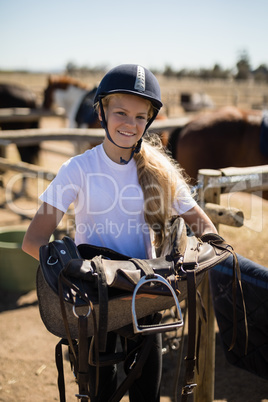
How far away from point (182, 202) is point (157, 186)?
14 centimetres

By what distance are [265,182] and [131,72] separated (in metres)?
1.41

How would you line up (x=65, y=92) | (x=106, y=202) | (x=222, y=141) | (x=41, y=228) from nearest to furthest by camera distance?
(x=41, y=228), (x=106, y=202), (x=222, y=141), (x=65, y=92)

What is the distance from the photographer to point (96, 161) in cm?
147

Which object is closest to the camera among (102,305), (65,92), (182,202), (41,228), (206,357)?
(102,305)

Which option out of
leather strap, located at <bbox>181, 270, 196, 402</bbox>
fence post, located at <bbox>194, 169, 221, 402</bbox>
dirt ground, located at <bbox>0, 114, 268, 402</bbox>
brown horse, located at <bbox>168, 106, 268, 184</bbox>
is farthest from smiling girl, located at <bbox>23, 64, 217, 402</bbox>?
brown horse, located at <bbox>168, 106, 268, 184</bbox>

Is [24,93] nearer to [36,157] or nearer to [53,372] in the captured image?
[36,157]

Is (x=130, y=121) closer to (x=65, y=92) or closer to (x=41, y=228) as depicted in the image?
(x=41, y=228)

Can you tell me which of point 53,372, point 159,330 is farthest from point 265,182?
point 53,372

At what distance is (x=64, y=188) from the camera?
1.37 m

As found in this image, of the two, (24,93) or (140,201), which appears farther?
(24,93)

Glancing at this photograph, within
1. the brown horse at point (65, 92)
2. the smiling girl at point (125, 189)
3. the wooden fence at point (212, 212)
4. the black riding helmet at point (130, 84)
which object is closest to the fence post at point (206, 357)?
the wooden fence at point (212, 212)

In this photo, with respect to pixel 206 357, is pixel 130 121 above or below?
above

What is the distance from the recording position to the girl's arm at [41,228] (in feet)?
4.34

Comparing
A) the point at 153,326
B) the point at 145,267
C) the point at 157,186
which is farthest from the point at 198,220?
the point at 153,326
